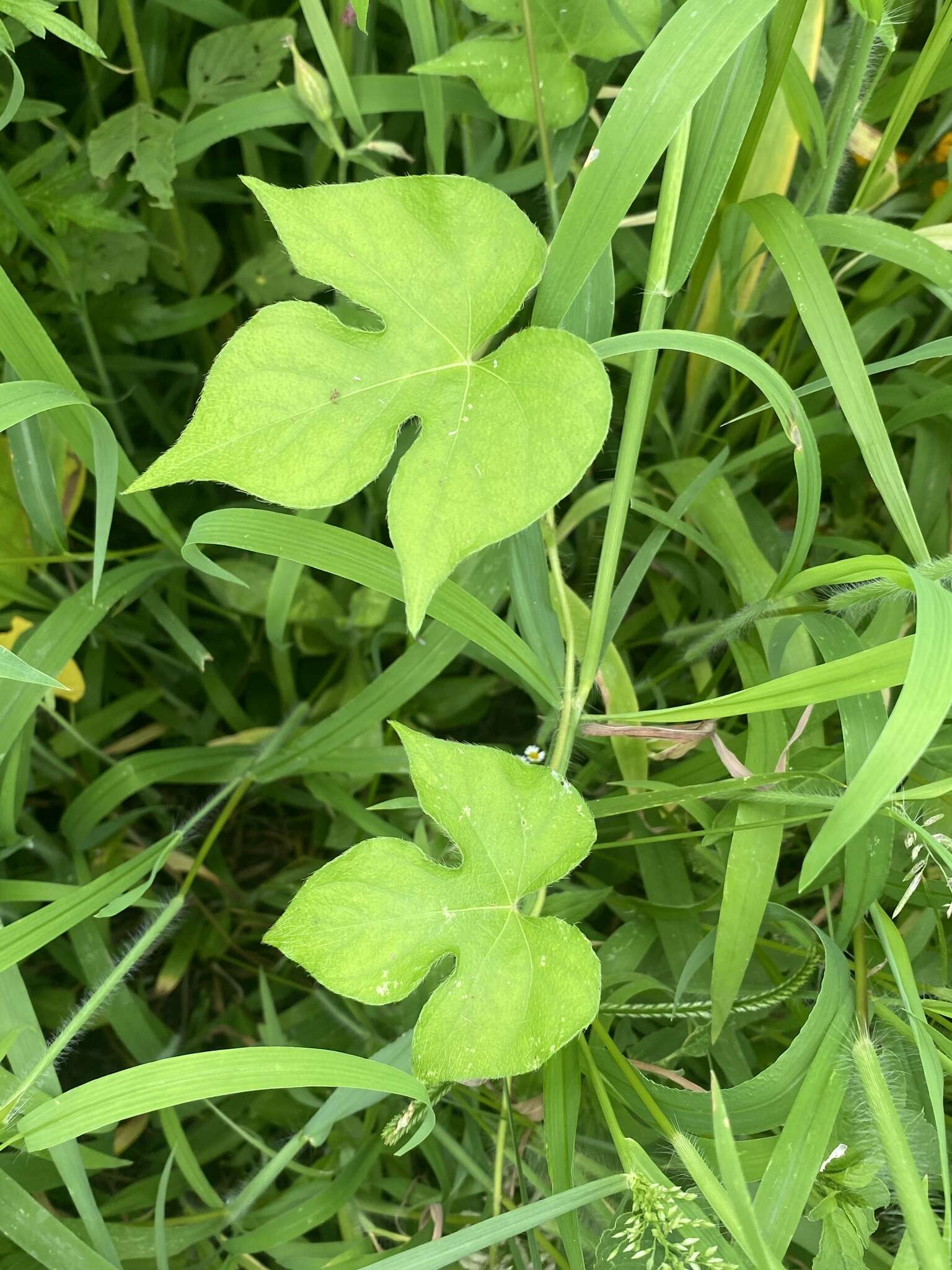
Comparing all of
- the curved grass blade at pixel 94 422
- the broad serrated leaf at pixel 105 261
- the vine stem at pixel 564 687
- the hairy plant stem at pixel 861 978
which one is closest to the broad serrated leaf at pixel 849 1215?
the hairy plant stem at pixel 861 978

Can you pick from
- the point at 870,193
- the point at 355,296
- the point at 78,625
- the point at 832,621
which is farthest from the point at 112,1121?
the point at 870,193

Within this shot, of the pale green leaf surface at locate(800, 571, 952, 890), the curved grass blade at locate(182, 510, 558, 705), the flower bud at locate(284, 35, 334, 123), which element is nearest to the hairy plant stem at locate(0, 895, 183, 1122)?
the curved grass blade at locate(182, 510, 558, 705)

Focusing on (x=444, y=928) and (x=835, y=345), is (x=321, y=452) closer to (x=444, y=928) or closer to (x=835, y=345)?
(x=444, y=928)

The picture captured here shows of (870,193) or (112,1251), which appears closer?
(112,1251)

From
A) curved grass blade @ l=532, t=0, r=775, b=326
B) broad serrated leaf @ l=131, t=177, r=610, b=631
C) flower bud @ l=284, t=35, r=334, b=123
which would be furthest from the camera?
flower bud @ l=284, t=35, r=334, b=123

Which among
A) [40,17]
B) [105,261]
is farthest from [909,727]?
[105,261]

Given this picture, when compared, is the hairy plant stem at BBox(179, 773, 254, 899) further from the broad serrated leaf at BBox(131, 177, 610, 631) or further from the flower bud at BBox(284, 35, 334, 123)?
the flower bud at BBox(284, 35, 334, 123)

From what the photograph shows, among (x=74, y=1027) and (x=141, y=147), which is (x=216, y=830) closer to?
(x=74, y=1027)
